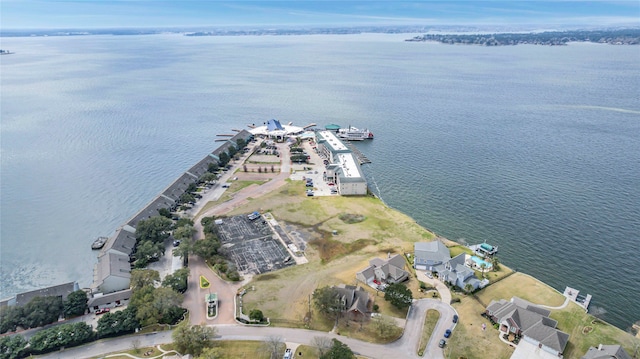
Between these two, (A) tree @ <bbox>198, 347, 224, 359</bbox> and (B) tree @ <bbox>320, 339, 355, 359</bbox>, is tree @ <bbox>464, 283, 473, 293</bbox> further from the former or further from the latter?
(A) tree @ <bbox>198, 347, 224, 359</bbox>

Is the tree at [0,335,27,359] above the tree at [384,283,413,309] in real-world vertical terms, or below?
below

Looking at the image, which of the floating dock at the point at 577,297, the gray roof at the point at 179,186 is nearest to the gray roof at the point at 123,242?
the gray roof at the point at 179,186

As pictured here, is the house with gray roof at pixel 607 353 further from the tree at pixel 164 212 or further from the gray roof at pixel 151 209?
the gray roof at pixel 151 209

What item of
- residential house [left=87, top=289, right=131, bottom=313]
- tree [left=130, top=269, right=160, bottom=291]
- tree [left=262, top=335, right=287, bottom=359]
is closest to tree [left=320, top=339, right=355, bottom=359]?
tree [left=262, top=335, right=287, bottom=359]

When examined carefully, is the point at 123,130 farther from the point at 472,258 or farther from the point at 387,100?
the point at 472,258

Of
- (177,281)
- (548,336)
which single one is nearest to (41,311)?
(177,281)

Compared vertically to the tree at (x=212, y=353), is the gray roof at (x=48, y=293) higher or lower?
lower
